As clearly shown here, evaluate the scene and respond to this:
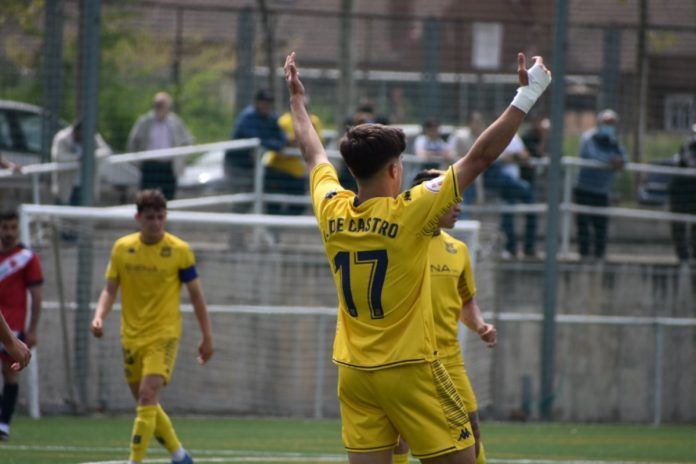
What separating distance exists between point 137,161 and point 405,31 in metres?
4.18

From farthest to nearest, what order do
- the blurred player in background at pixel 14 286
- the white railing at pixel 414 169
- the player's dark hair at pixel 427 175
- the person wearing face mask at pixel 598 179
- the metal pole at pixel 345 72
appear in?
the metal pole at pixel 345 72
the person wearing face mask at pixel 598 179
the white railing at pixel 414 169
the blurred player in background at pixel 14 286
the player's dark hair at pixel 427 175

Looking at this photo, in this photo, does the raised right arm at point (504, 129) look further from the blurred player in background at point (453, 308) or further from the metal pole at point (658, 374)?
the metal pole at point (658, 374)

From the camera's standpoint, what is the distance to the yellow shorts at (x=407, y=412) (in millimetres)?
5117

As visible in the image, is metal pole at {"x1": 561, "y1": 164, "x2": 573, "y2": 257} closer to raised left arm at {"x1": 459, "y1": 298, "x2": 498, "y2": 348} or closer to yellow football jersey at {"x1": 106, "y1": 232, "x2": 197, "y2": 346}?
yellow football jersey at {"x1": 106, "y1": 232, "x2": 197, "y2": 346}

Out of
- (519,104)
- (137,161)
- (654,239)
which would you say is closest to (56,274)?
(137,161)

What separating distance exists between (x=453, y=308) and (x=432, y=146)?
7.53m

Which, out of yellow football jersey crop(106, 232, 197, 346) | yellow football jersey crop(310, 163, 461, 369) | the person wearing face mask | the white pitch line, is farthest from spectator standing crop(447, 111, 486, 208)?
yellow football jersey crop(310, 163, 461, 369)

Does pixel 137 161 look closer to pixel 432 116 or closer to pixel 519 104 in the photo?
pixel 432 116

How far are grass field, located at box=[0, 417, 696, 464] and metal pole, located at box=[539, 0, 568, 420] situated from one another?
33.5 inches

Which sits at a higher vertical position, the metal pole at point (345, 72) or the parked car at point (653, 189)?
the metal pole at point (345, 72)

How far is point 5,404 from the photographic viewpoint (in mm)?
10445

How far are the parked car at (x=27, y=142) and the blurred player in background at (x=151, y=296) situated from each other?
6.06 meters

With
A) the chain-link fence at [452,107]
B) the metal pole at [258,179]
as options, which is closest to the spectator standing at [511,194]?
the chain-link fence at [452,107]

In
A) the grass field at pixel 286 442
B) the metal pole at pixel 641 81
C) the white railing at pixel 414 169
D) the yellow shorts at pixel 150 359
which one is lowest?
the grass field at pixel 286 442
